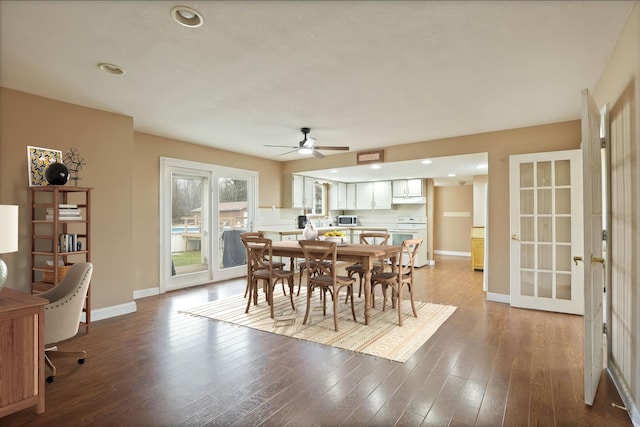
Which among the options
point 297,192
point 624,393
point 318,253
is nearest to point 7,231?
point 318,253

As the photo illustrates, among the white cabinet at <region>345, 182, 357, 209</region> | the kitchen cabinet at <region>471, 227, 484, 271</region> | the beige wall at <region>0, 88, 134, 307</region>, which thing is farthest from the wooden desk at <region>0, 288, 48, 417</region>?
the white cabinet at <region>345, 182, 357, 209</region>

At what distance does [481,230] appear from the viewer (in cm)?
713

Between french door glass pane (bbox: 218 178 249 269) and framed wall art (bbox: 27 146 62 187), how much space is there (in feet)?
9.33

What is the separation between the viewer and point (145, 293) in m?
4.97

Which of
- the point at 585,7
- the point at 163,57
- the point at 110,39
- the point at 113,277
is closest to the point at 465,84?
the point at 585,7

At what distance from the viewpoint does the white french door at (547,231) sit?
406 cm

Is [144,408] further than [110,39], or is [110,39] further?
[110,39]

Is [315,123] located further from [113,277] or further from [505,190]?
[113,277]

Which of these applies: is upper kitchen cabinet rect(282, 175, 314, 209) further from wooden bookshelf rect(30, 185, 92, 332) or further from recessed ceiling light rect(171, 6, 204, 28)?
recessed ceiling light rect(171, 6, 204, 28)

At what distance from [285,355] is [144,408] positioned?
3.69 feet

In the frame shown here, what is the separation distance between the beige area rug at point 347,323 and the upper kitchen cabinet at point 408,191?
3.96 metres

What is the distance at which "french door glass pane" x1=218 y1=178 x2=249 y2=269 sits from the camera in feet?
20.3

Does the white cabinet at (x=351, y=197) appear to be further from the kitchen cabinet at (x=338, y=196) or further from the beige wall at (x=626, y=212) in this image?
the beige wall at (x=626, y=212)

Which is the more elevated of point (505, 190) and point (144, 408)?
point (505, 190)
